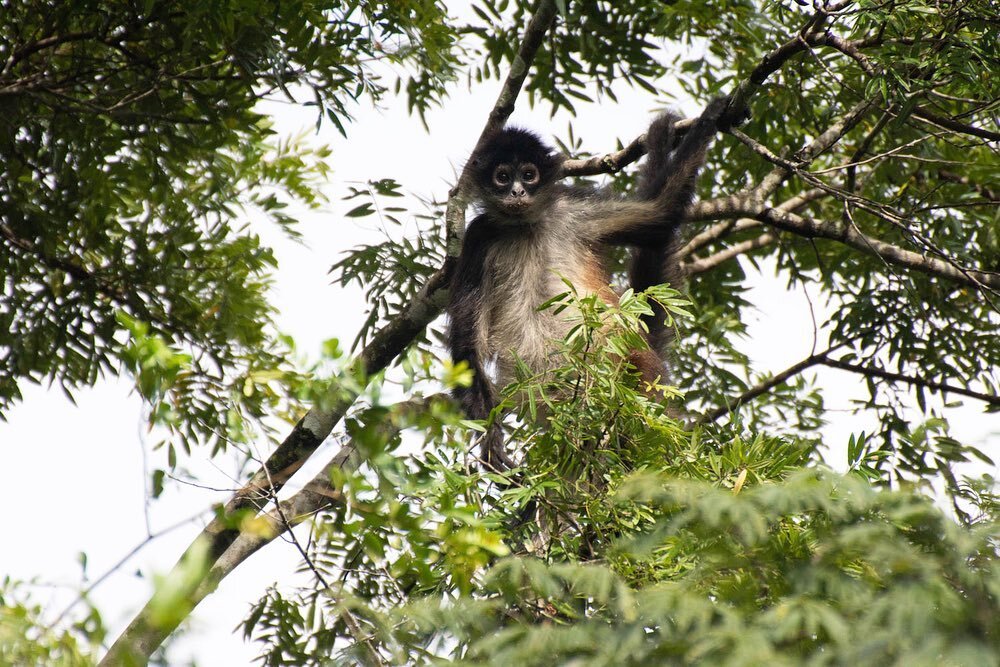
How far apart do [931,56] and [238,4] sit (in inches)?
112

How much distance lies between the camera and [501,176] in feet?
18.3

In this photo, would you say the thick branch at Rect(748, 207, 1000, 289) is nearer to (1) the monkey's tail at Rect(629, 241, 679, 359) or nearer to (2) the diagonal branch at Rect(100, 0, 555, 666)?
(1) the monkey's tail at Rect(629, 241, 679, 359)

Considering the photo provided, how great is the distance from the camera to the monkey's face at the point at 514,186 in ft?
18.1

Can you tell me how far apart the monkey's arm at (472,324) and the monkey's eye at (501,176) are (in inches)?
10.5

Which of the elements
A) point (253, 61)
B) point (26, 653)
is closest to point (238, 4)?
point (253, 61)

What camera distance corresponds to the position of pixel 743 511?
1908mm

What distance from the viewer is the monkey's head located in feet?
18.1

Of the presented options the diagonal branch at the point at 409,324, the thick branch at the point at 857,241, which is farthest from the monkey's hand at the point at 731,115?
the diagonal branch at the point at 409,324

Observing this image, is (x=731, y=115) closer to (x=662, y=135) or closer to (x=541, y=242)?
(x=662, y=135)

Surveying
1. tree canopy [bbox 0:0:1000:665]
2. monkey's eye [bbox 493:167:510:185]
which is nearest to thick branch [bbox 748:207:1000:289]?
tree canopy [bbox 0:0:1000:665]

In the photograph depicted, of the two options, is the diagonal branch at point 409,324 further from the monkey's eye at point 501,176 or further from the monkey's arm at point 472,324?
the monkey's eye at point 501,176

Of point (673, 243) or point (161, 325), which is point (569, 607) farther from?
point (161, 325)

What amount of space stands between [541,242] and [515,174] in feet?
1.35

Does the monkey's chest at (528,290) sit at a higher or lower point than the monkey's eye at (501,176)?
lower
